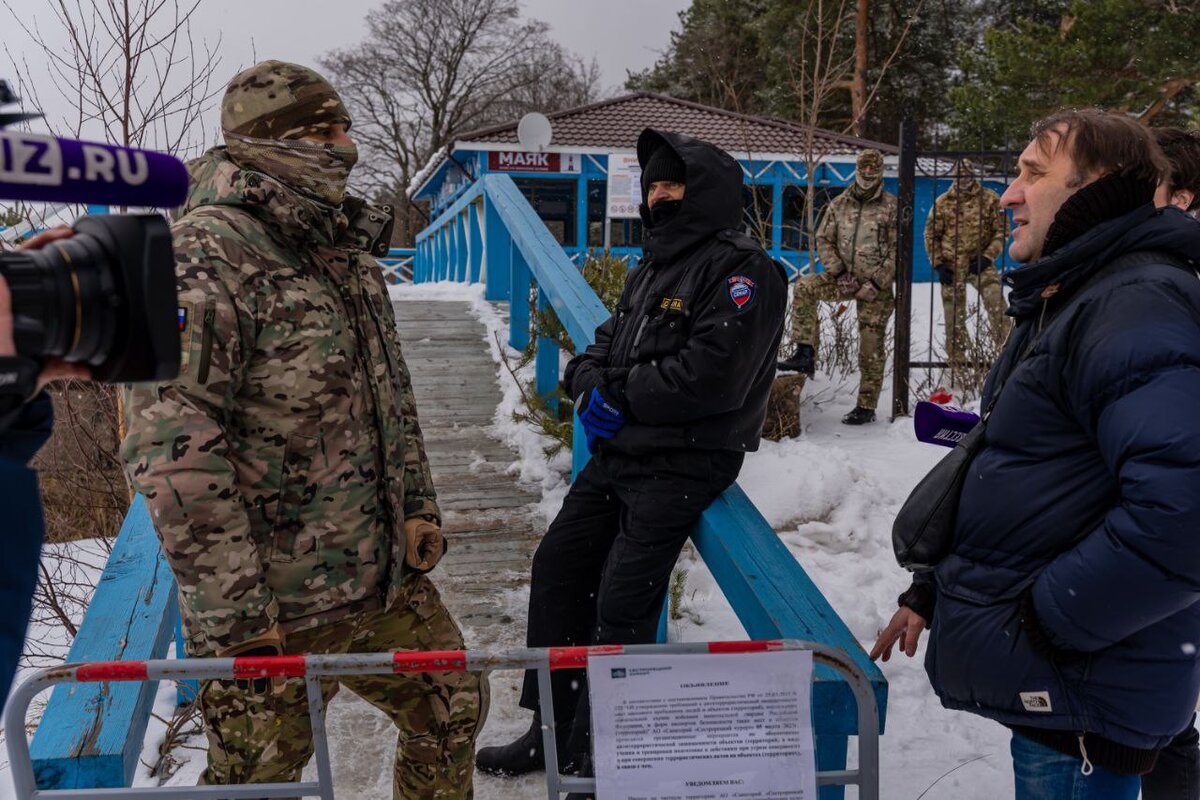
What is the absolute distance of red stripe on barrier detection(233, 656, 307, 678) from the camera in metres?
1.57

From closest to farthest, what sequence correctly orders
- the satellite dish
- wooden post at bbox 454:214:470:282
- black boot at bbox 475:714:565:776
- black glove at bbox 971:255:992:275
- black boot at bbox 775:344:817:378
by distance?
1. black boot at bbox 475:714:565:776
2. black boot at bbox 775:344:817:378
3. black glove at bbox 971:255:992:275
4. wooden post at bbox 454:214:470:282
5. the satellite dish

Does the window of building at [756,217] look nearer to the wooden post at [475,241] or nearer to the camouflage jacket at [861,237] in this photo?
the camouflage jacket at [861,237]

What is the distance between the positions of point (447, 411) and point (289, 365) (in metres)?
3.23

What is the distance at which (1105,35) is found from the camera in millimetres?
14305

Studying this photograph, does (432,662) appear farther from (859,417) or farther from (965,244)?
(965,244)

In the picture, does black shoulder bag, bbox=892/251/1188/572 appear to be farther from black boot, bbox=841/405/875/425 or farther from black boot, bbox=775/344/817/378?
black boot, bbox=841/405/875/425

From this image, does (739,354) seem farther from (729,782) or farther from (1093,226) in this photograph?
(729,782)

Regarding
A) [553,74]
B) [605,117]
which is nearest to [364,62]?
[553,74]

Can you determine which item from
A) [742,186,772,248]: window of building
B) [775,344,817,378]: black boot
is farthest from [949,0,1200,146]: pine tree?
[775,344,817,378]: black boot

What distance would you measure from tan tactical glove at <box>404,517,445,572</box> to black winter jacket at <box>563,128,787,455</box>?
66 centimetres

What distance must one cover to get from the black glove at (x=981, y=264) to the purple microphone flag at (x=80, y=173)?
6.65 meters

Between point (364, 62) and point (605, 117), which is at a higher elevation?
point (364, 62)

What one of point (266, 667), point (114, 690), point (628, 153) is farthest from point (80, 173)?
point (628, 153)

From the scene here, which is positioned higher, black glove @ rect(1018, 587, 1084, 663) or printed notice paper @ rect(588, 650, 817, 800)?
black glove @ rect(1018, 587, 1084, 663)
